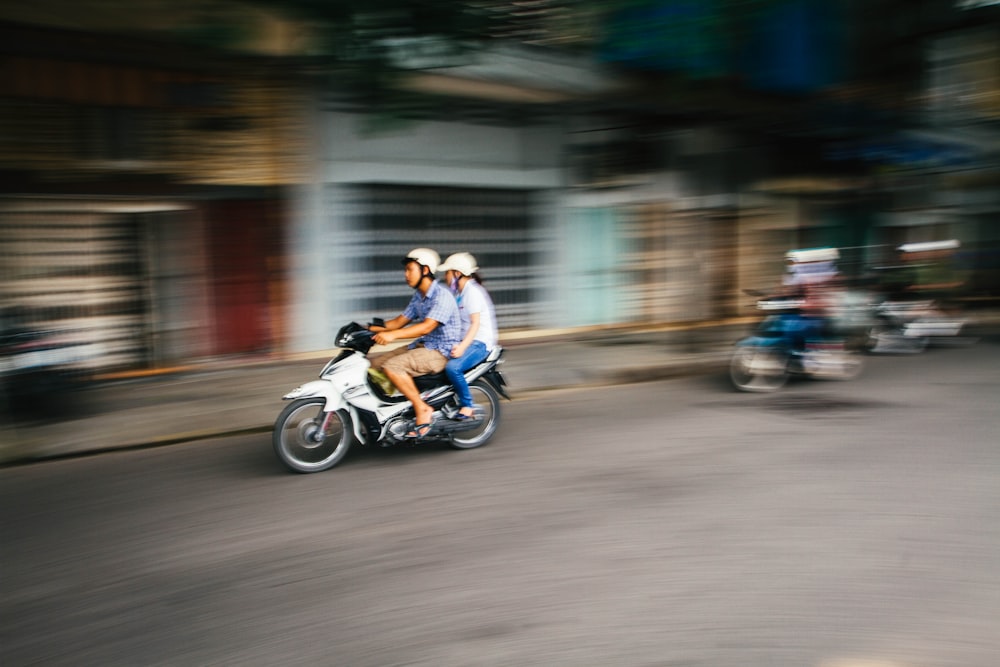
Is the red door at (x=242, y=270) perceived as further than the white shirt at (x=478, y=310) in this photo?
Yes

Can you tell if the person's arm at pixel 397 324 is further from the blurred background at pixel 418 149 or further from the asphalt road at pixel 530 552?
the blurred background at pixel 418 149

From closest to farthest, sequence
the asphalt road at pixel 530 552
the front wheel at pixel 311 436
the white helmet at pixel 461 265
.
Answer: the asphalt road at pixel 530 552, the front wheel at pixel 311 436, the white helmet at pixel 461 265

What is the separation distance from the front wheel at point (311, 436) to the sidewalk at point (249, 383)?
1.10 metres

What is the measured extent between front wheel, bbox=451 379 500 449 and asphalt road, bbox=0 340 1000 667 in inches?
5.1

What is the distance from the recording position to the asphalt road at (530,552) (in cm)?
320

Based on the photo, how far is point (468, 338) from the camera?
6105mm

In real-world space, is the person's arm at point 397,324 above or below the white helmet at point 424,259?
below

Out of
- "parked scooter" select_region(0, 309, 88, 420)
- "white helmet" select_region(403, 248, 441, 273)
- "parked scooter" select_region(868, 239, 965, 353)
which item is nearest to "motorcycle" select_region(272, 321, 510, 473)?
"white helmet" select_region(403, 248, 441, 273)

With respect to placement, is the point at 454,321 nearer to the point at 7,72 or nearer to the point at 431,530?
the point at 431,530

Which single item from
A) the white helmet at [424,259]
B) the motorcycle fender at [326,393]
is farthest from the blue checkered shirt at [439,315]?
the motorcycle fender at [326,393]

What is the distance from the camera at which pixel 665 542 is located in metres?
4.21

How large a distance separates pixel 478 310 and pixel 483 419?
0.89 meters

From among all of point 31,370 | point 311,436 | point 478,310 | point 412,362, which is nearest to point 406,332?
point 412,362

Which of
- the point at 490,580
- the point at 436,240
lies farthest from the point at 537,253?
the point at 490,580
